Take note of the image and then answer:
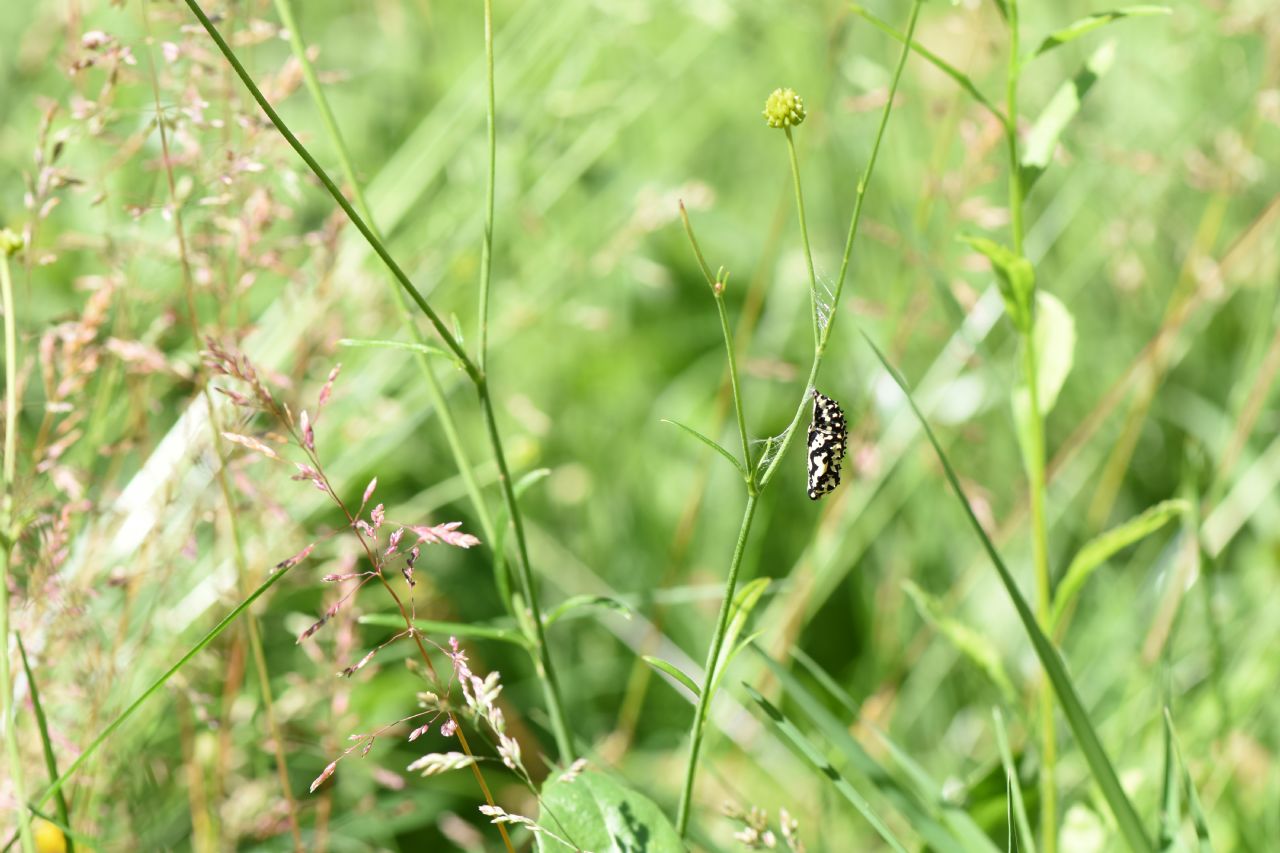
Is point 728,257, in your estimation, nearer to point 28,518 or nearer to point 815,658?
point 815,658

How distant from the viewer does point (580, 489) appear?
94.0 inches

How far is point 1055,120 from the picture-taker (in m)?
1.24

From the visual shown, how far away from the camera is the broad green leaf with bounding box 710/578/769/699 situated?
100 cm

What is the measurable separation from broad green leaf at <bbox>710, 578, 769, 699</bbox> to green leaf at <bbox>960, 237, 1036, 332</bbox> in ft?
1.29

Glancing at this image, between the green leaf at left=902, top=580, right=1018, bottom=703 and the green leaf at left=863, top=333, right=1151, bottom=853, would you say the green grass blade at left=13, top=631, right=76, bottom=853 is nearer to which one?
the green leaf at left=863, top=333, right=1151, bottom=853

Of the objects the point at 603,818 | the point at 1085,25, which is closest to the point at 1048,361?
the point at 1085,25

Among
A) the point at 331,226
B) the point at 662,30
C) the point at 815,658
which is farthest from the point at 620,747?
the point at 662,30

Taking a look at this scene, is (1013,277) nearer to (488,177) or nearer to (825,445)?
(825,445)

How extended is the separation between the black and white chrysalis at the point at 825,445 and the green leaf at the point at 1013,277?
0.70 feet

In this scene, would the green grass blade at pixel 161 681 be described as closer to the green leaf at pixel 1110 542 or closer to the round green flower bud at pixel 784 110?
the round green flower bud at pixel 784 110

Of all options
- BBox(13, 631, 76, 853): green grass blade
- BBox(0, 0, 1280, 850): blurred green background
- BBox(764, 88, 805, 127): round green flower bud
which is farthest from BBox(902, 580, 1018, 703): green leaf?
BBox(13, 631, 76, 853): green grass blade

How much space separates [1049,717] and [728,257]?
1802 millimetres

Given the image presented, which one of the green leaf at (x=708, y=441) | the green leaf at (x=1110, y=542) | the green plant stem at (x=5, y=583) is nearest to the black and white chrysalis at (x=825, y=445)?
the green leaf at (x=708, y=441)

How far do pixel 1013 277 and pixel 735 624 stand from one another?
475mm
